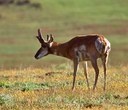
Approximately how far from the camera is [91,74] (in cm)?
2100

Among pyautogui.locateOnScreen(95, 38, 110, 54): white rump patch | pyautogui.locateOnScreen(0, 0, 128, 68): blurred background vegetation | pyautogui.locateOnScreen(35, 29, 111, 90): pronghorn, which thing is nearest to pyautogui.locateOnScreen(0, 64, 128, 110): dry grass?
pyautogui.locateOnScreen(35, 29, 111, 90): pronghorn

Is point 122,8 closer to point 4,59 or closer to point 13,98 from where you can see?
point 4,59

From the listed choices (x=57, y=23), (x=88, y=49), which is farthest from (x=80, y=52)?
(x=57, y=23)

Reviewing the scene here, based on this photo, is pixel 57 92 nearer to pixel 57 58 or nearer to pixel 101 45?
pixel 101 45

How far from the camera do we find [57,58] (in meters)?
48.2

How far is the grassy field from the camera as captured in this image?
14.6 metres

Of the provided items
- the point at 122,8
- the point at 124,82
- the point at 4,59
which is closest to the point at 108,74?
the point at 124,82

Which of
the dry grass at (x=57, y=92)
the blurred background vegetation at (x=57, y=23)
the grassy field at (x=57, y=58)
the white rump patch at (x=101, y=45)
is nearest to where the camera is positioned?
the dry grass at (x=57, y=92)

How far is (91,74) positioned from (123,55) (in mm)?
28545

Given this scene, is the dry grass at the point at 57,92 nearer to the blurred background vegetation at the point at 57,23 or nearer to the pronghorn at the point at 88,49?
the pronghorn at the point at 88,49

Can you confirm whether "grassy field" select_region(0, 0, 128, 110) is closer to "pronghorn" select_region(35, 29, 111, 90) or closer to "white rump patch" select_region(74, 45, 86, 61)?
"pronghorn" select_region(35, 29, 111, 90)

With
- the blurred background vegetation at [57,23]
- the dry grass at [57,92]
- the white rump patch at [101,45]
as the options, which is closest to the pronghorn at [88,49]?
the white rump patch at [101,45]

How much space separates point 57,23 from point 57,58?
140ft

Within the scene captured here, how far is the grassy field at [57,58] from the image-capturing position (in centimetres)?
1460
